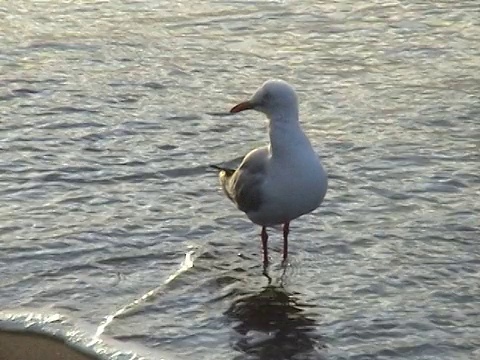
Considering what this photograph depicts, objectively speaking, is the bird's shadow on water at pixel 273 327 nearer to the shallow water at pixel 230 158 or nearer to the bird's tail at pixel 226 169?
the shallow water at pixel 230 158

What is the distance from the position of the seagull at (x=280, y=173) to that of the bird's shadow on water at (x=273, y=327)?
0.42 meters

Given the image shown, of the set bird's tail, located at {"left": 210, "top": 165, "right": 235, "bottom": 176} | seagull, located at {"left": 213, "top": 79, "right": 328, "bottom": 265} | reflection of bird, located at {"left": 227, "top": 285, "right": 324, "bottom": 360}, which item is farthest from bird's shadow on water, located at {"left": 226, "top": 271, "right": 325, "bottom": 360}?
bird's tail, located at {"left": 210, "top": 165, "right": 235, "bottom": 176}

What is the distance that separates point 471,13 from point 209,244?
549 cm

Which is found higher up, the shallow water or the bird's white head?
the bird's white head

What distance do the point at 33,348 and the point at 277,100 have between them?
1986 millimetres

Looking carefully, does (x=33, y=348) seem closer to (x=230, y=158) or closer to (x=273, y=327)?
(x=273, y=327)

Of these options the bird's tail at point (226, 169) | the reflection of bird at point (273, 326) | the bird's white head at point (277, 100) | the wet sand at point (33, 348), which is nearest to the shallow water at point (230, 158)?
the reflection of bird at point (273, 326)

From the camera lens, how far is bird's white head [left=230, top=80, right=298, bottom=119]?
710 cm

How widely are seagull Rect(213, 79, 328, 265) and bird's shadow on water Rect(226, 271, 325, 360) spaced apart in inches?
16.6

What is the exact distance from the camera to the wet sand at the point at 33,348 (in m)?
6.17

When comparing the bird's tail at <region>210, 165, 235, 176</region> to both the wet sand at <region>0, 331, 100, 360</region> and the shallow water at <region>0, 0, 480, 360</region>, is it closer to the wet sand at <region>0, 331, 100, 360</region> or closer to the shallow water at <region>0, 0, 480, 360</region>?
the shallow water at <region>0, 0, 480, 360</region>

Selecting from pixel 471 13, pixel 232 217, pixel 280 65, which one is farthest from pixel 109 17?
pixel 232 217

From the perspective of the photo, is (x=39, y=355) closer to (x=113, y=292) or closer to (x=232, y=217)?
(x=113, y=292)

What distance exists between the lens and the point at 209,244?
754 cm
